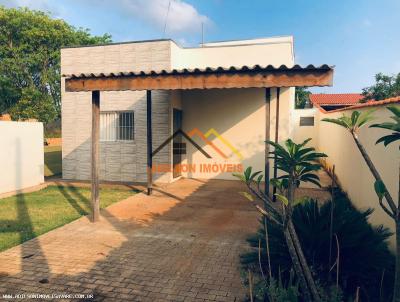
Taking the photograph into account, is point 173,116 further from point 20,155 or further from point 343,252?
point 343,252

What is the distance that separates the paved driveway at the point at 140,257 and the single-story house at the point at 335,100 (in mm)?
27247

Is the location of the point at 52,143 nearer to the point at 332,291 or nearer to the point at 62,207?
the point at 62,207

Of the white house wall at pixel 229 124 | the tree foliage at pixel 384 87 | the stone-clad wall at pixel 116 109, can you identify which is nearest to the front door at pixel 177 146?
the white house wall at pixel 229 124

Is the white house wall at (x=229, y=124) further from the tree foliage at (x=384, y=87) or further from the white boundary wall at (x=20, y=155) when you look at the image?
the tree foliage at (x=384, y=87)

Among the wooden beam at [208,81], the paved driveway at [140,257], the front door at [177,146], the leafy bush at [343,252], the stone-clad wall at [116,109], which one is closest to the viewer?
the leafy bush at [343,252]

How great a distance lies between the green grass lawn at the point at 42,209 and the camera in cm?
631

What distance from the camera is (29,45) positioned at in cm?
2972

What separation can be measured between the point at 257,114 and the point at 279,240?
28.9 feet

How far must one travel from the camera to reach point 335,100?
3297 centimetres

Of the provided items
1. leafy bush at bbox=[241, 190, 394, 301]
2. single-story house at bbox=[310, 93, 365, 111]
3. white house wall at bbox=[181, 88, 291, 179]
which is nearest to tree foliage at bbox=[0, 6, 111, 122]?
white house wall at bbox=[181, 88, 291, 179]

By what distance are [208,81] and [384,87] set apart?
21.6 metres

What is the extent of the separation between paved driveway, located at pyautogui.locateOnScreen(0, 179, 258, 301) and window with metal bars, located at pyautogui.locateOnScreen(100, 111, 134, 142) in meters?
4.83

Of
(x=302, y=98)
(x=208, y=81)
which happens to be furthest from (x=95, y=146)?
(x=302, y=98)

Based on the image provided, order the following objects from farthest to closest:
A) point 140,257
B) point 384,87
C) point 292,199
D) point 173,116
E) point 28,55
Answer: point 28,55, point 384,87, point 173,116, point 140,257, point 292,199
